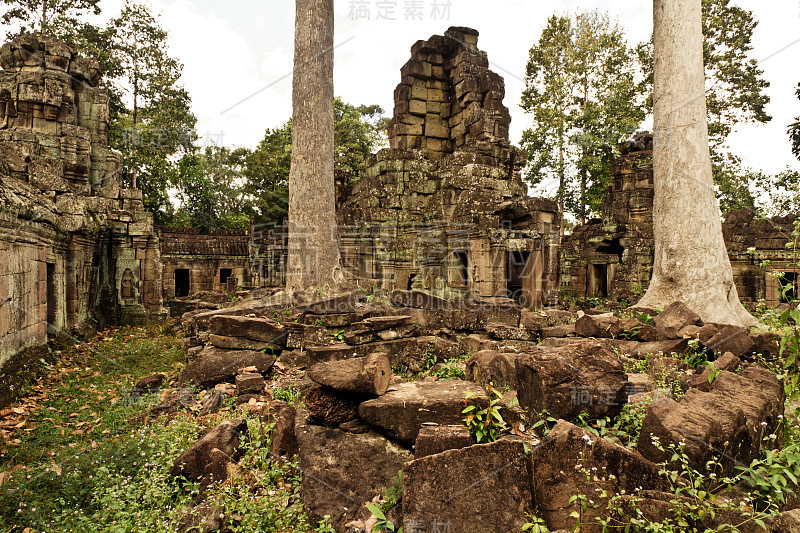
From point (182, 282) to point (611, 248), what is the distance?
66.2ft

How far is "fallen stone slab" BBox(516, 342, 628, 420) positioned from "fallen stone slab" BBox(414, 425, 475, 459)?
24.6 inches

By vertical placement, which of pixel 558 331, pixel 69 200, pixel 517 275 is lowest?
pixel 558 331

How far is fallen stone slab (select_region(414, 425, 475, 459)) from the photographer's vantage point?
238 centimetres

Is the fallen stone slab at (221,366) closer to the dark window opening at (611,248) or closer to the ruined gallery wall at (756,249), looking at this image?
the dark window opening at (611,248)

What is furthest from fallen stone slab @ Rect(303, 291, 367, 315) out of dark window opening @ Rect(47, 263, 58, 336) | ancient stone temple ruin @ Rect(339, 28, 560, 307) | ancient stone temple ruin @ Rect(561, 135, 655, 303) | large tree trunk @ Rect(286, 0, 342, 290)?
ancient stone temple ruin @ Rect(561, 135, 655, 303)

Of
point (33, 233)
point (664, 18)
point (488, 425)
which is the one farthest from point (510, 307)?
point (33, 233)

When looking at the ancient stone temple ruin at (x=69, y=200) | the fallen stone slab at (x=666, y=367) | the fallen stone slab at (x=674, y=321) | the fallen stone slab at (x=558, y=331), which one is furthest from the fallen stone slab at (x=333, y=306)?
the ancient stone temple ruin at (x=69, y=200)

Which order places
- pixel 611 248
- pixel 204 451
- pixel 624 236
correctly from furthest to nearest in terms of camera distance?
pixel 611 248
pixel 624 236
pixel 204 451

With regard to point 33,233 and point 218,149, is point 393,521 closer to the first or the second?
point 33,233

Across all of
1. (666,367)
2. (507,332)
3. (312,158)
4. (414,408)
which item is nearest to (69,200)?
(312,158)

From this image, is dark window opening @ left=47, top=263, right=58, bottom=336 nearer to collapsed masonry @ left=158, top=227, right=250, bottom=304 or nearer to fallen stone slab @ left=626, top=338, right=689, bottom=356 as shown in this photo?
fallen stone slab @ left=626, top=338, right=689, bottom=356

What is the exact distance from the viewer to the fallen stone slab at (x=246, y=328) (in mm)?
5488

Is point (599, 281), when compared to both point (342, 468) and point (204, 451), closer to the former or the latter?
point (342, 468)

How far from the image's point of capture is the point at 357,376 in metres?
3.17
